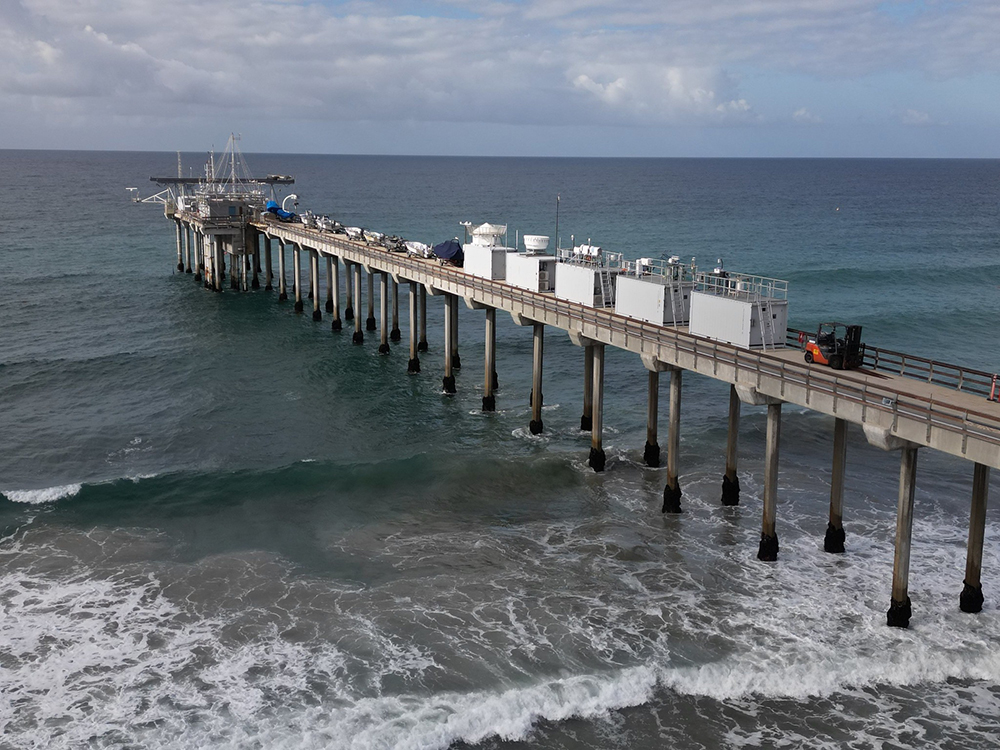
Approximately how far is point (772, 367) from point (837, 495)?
4410 mm

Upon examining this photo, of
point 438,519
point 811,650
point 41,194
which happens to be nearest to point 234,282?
point 438,519

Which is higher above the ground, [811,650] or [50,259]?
[50,259]

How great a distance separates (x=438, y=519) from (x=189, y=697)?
1079 centimetres

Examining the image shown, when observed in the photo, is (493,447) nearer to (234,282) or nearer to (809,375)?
(809,375)

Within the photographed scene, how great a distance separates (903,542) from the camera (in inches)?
882

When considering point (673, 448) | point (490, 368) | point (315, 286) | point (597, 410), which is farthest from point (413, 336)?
point (673, 448)

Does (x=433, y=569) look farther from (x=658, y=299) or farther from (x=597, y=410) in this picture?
(x=658, y=299)

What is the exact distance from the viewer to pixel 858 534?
93.3ft

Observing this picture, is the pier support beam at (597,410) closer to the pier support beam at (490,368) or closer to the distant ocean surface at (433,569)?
the distant ocean surface at (433,569)

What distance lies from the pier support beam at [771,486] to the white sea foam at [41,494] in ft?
73.5

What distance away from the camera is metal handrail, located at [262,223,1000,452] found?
2106cm

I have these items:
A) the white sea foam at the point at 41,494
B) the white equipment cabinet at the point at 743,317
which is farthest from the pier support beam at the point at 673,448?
the white sea foam at the point at 41,494

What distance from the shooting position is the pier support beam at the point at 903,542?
878 inches

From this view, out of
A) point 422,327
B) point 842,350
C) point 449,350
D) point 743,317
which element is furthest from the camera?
point 422,327
